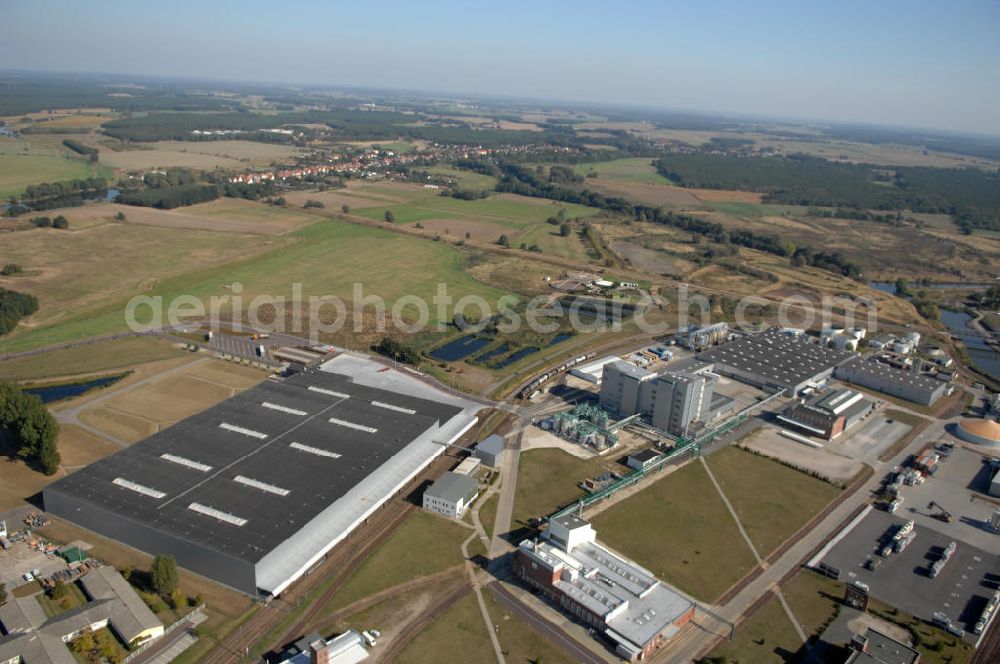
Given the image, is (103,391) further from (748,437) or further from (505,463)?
(748,437)

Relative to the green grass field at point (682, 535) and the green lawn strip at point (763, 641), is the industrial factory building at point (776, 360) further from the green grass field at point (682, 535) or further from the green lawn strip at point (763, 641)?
the green lawn strip at point (763, 641)

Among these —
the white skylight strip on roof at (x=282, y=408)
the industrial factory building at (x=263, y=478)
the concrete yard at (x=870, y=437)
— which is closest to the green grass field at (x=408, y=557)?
the industrial factory building at (x=263, y=478)

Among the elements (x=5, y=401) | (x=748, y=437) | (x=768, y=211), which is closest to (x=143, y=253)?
(x=5, y=401)

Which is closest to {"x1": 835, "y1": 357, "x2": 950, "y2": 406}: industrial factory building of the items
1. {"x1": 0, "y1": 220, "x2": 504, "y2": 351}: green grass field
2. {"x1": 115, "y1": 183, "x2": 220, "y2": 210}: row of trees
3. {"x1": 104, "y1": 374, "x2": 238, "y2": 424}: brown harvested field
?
{"x1": 0, "y1": 220, "x2": 504, "y2": 351}: green grass field

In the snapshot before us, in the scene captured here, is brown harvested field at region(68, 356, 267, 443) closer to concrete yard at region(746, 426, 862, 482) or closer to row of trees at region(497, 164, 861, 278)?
concrete yard at region(746, 426, 862, 482)

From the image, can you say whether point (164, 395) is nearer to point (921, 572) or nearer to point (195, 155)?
point (921, 572)

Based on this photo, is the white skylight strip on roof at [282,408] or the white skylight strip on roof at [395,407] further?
the white skylight strip on roof at [395,407]

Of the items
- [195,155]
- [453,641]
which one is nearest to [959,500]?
[453,641]
